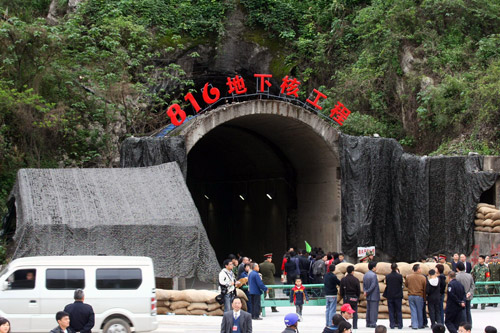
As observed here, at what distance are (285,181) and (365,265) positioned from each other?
15.9 m

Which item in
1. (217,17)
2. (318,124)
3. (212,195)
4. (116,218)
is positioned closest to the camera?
(116,218)

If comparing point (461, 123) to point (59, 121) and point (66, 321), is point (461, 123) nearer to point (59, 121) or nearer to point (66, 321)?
point (59, 121)

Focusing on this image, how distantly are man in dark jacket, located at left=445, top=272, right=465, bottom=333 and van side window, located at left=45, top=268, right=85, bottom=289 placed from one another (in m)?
7.44

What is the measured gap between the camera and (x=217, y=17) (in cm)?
3669

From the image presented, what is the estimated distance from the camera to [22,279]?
13867 mm

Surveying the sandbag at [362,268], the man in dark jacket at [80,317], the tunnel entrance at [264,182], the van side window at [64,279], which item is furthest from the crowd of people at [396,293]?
A: the tunnel entrance at [264,182]

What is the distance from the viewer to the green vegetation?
91.0 ft

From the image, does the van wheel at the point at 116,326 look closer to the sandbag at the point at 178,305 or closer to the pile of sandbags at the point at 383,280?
the sandbag at the point at 178,305

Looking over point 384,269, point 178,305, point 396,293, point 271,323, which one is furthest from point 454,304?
point 178,305

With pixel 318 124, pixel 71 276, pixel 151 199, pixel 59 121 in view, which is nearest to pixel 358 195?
pixel 318 124

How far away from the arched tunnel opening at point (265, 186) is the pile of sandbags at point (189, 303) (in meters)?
12.2

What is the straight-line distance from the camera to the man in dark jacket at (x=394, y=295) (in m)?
16.3

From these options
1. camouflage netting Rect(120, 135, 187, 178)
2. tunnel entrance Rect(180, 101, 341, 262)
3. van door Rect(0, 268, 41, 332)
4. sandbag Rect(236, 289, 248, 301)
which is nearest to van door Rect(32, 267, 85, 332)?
van door Rect(0, 268, 41, 332)

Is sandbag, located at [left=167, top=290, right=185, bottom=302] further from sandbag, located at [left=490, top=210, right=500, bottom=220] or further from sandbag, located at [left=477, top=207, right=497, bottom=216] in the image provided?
sandbag, located at [left=477, top=207, right=497, bottom=216]
